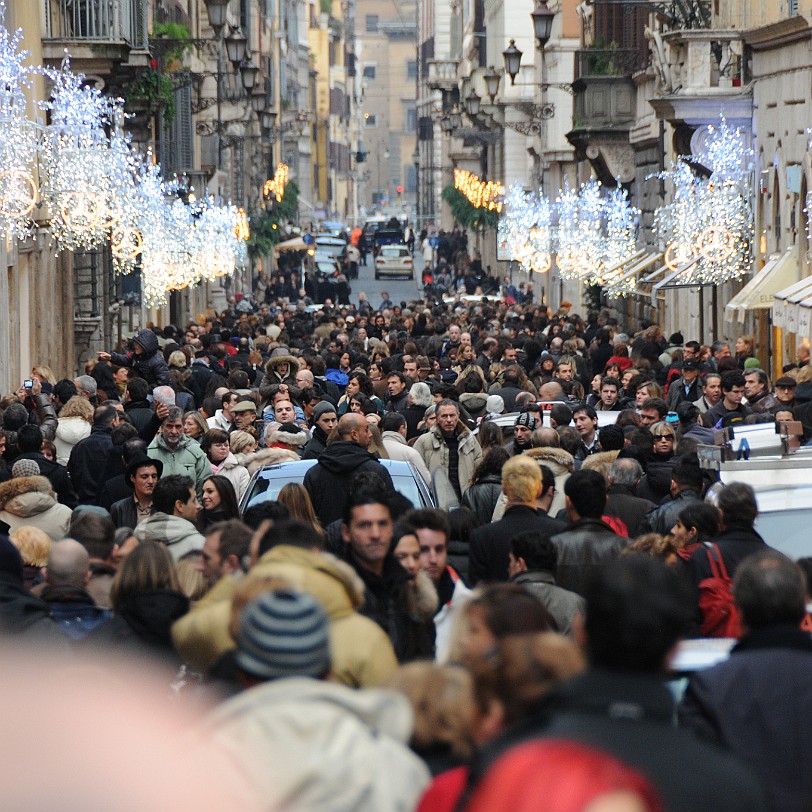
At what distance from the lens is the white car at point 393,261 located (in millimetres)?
86750

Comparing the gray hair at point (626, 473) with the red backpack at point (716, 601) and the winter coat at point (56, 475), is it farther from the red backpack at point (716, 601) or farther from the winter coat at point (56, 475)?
the winter coat at point (56, 475)

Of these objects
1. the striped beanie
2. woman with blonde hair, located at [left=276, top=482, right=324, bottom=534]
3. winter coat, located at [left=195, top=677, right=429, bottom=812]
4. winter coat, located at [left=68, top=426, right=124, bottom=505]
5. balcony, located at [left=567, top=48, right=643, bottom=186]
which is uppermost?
balcony, located at [left=567, top=48, right=643, bottom=186]

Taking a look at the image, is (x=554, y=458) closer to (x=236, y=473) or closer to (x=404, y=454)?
(x=404, y=454)

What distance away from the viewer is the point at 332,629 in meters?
5.53

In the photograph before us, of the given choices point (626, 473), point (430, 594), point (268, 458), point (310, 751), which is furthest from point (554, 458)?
point (310, 751)

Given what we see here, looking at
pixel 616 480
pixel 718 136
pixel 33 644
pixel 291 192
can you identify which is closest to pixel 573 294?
pixel 718 136

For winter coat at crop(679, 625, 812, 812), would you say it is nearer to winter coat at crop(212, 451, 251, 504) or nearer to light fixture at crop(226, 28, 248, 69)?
winter coat at crop(212, 451, 251, 504)

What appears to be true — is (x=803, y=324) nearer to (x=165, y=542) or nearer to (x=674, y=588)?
(x=165, y=542)

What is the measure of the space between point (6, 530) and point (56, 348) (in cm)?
2112

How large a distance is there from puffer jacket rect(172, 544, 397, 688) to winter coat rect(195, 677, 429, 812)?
4.25 feet

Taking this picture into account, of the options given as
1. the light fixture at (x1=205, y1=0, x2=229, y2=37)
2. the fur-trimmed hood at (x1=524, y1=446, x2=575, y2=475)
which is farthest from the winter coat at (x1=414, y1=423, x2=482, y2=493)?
the light fixture at (x1=205, y1=0, x2=229, y2=37)

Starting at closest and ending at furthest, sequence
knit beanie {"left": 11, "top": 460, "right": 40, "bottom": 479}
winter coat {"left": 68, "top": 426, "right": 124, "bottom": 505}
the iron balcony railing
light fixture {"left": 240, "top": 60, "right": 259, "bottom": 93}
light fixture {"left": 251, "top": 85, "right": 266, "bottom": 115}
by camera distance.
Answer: knit beanie {"left": 11, "top": 460, "right": 40, "bottom": 479}
winter coat {"left": 68, "top": 426, "right": 124, "bottom": 505}
the iron balcony railing
light fixture {"left": 240, "top": 60, "right": 259, "bottom": 93}
light fixture {"left": 251, "top": 85, "right": 266, "bottom": 115}

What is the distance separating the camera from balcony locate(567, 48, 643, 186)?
133 feet

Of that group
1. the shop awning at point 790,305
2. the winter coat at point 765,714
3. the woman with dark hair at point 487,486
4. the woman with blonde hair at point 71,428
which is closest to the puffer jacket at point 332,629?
the winter coat at point 765,714
